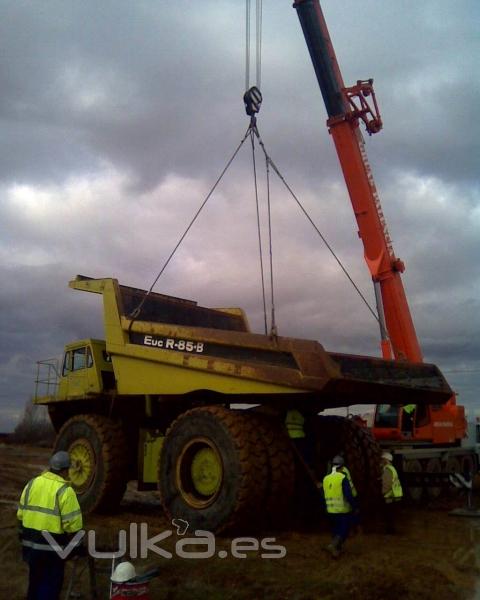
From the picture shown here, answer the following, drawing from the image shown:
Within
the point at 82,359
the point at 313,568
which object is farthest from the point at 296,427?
the point at 82,359

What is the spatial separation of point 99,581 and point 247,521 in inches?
85.5

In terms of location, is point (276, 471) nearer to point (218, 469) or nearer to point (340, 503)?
point (218, 469)

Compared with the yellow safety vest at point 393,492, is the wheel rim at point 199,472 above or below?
above

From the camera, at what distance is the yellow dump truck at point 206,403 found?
7.52 meters

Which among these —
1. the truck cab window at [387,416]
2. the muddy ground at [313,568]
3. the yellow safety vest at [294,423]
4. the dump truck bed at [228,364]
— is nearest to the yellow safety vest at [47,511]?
the muddy ground at [313,568]

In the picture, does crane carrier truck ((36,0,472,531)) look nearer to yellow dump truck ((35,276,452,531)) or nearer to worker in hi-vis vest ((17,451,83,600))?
yellow dump truck ((35,276,452,531))

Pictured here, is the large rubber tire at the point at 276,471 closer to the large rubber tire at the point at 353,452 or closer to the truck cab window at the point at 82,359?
the large rubber tire at the point at 353,452

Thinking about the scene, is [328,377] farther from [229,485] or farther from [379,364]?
[229,485]

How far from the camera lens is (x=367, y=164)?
42.7 ft

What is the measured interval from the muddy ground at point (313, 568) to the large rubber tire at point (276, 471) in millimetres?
374

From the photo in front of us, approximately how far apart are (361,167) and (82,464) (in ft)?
27.3

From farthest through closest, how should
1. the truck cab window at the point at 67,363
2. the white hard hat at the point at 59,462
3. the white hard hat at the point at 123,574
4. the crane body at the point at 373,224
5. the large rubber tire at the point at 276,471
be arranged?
the crane body at the point at 373,224 < the truck cab window at the point at 67,363 < the large rubber tire at the point at 276,471 < the white hard hat at the point at 59,462 < the white hard hat at the point at 123,574

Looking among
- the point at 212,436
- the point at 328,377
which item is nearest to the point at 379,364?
the point at 328,377

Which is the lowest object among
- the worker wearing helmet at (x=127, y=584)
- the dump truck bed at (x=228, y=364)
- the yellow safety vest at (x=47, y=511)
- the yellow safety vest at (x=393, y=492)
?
the worker wearing helmet at (x=127, y=584)
